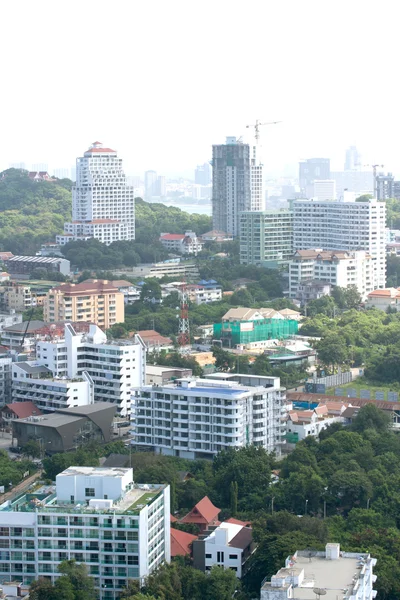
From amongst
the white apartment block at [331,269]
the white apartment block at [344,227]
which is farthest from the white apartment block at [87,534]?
the white apartment block at [344,227]

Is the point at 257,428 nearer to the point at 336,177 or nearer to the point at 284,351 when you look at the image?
the point at 284,351

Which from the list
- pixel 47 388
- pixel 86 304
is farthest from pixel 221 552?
pixel 86 304

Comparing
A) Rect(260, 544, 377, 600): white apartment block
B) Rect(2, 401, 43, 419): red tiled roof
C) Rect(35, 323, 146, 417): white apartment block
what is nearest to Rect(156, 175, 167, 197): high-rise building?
Rect(35, 323, 146, 417): white apartment block

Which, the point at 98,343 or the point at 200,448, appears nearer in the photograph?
the point at 200,448

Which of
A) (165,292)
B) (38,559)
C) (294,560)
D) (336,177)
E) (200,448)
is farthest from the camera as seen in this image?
(336,177)

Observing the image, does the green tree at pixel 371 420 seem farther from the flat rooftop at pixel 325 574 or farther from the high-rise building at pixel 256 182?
the high-rise building at pixel 256 182

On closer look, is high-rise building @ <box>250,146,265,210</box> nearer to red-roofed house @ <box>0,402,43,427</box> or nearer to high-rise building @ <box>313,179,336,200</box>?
red-roofed house @ <box>0,402,43,427</box>

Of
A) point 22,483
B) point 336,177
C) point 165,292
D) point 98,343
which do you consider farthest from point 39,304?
point 336,177

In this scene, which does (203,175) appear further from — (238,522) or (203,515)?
(238,522)
